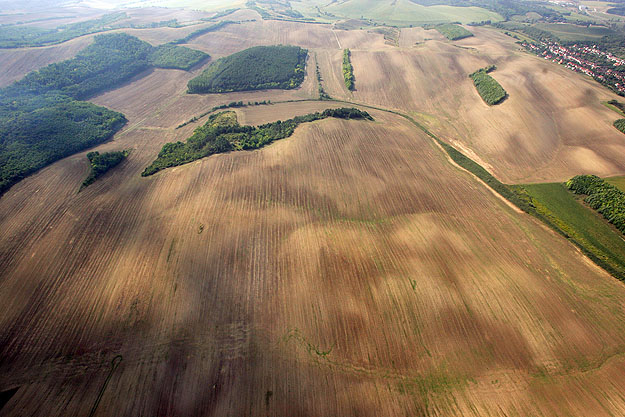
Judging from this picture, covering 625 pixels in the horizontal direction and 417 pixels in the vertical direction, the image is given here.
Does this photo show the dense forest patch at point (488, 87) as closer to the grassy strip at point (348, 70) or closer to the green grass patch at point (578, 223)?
the green grass patch at point (578, 223)

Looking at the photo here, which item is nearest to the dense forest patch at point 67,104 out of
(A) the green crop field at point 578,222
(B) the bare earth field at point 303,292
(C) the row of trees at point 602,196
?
(B) the bare earth field at point 303,292

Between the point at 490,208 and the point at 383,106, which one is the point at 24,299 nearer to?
the point at 490,208

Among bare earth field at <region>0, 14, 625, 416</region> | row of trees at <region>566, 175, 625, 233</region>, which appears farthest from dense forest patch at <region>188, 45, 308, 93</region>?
row of trees at <region>566, 175, 625, 233</region>

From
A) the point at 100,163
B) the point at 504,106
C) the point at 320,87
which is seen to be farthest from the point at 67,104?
the point at 504,106

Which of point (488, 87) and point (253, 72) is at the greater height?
point (253, 72)

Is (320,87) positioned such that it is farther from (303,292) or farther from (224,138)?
(303,292)

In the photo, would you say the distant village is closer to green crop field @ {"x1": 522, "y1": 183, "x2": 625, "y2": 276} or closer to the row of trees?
the row of trees
